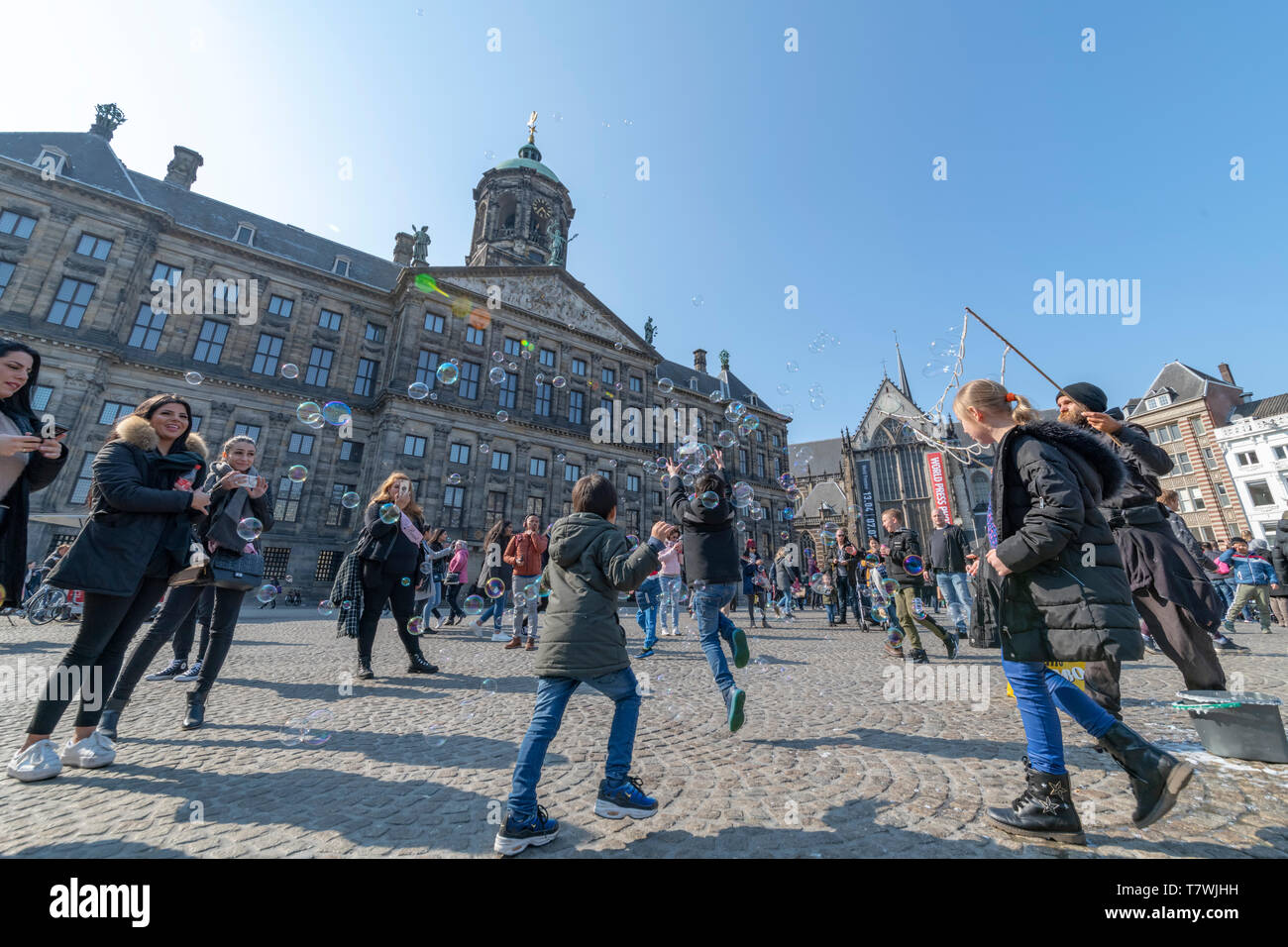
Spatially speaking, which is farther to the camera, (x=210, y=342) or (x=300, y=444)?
(x=300, y=444)

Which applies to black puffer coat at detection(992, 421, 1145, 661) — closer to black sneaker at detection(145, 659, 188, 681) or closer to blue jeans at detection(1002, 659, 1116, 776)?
blue jeans at detection(1002, 659, 1116, 776)

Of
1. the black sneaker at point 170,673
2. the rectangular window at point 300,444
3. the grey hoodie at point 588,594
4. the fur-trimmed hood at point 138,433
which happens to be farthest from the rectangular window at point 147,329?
the grey hoodie at point 588,594

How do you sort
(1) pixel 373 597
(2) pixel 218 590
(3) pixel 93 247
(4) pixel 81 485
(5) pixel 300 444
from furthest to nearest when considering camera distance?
1. (5) pixel 300 444
2. (3) pixel 93 247
3. (4) pixel 81 485
4. (1) pixel 373 597
5. (2) pixel 218 590

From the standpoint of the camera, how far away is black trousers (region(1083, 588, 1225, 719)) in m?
3.42

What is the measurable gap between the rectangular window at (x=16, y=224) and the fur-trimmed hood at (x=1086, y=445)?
125 feet

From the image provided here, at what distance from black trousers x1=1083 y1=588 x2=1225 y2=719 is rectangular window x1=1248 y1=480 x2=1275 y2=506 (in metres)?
45.6

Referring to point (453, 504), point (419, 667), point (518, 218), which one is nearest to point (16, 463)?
point (419, 667)

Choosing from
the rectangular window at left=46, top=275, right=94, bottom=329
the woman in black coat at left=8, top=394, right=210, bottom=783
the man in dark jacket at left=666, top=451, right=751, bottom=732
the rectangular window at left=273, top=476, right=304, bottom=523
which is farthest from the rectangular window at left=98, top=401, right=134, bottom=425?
the man in dark jacket at left=666, top=451, right=751, bottom=732

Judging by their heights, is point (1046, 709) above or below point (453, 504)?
below

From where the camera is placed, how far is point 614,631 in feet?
8.68

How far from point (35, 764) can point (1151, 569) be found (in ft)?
23.4

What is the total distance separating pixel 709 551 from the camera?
4500mm

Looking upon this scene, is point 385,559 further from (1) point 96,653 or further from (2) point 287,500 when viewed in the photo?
(2) point 287,500
